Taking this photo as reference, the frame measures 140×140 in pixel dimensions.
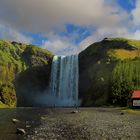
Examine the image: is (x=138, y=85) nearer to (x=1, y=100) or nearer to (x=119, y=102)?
(x=119, y=102)

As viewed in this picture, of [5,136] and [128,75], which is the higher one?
[128,75]

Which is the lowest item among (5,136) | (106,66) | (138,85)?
(5,136)

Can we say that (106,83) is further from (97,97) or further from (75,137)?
(75,137)

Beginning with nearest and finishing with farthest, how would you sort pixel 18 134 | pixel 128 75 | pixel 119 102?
pixel 18 134
pixel 119 102
pixel 128 75

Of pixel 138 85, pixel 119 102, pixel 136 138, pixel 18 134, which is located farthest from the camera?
pixel 138 85

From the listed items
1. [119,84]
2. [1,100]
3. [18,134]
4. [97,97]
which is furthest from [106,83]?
[18,134]

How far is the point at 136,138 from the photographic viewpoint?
42.0 meters

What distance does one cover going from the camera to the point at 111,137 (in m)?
43.1

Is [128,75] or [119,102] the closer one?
[119,102]

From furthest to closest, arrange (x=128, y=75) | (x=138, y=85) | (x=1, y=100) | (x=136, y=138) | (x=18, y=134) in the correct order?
→ 1. (x=1, y=100)
2. (x=128, y=75)
3. (x=138, y=85)
4. (x=18, y=134)
5. (x=136, y=138)

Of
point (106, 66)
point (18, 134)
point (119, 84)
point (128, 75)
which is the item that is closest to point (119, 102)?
point (119, 84)

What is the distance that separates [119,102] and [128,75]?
1020 inches

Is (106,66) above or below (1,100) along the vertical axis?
above

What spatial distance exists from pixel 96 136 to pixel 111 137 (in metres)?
2.27
